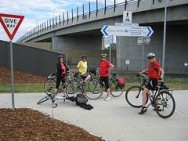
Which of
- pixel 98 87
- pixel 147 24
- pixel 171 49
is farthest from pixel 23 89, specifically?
pixel 171 49

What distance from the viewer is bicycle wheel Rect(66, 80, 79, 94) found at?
12.7 m

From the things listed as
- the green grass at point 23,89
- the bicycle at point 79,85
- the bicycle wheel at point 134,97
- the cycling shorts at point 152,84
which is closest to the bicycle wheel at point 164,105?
the cycling shorts at point 152,84

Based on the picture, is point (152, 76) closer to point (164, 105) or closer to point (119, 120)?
point (164, 105)

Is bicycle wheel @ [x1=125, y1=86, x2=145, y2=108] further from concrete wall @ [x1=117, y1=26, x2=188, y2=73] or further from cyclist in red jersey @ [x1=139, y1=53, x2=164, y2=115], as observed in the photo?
concrete wall @ [x1=117, y1=26, x2=188, y2=73]

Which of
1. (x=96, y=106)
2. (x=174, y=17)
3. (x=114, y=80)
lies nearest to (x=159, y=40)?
(x=174, y=17)

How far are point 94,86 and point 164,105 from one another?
3946 mm

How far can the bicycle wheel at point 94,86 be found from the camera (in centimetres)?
1280

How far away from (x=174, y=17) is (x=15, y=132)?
24.1m

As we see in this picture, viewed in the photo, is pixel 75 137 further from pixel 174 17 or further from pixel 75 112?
pixel 174 17

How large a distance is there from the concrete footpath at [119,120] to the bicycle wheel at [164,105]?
147mm

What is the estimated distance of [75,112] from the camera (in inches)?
376

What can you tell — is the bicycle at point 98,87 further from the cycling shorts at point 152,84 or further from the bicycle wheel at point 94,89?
the cycling shorts at point 152,84

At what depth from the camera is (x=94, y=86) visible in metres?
12.8

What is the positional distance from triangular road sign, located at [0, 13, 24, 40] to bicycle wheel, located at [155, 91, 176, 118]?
13.3 ft
